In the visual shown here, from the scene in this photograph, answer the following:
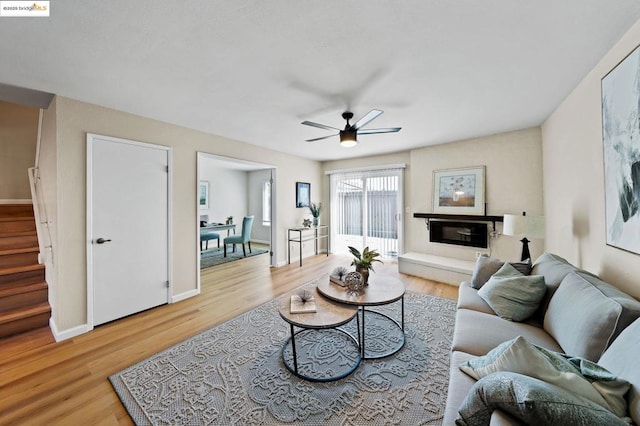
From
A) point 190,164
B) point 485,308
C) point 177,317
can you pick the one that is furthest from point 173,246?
point 485,308

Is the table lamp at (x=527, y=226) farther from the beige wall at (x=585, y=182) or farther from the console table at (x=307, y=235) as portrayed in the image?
the console table at (x=307, y=235)

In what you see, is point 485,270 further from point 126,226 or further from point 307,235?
point 126,226

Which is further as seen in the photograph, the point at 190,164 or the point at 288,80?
the point at 190,164

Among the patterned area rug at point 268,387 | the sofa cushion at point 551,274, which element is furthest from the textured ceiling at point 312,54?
the patterned area rug at point 268,387

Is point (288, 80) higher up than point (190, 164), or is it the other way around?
point (288, 80)

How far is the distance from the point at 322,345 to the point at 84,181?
3.04 meters

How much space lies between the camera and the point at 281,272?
464 centimetres

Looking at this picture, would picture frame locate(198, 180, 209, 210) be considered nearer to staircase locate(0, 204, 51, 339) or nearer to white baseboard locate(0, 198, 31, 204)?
white baseboard locate(0, 198, 31, 204)

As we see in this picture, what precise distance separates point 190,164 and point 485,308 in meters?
3.94

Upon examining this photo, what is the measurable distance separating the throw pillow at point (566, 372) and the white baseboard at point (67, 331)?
3.65 meters

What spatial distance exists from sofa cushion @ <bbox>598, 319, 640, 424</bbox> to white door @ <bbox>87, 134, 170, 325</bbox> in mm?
4000

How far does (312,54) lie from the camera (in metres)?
1.80

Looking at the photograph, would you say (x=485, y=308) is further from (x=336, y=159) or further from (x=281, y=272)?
(x=336, y=159)

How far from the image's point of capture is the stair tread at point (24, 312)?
246 centimetres
